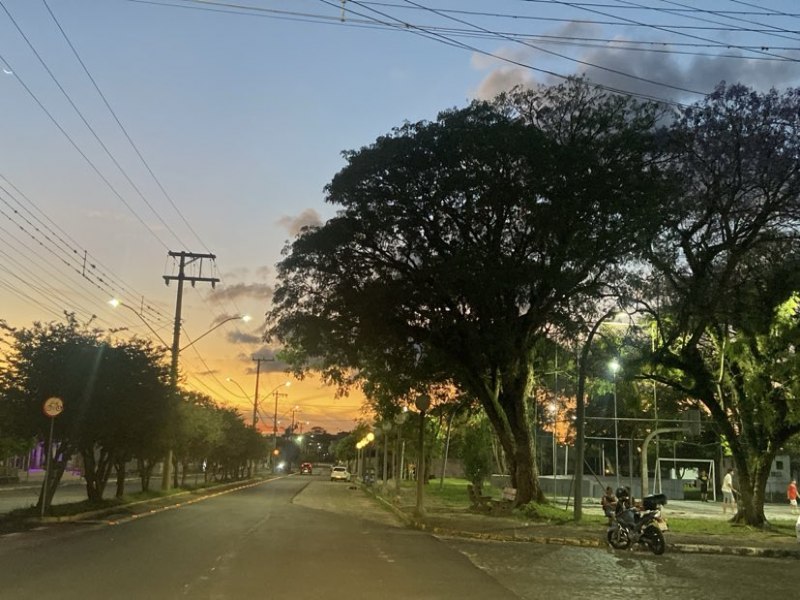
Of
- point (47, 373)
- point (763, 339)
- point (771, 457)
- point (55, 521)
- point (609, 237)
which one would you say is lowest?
point (55, 521)

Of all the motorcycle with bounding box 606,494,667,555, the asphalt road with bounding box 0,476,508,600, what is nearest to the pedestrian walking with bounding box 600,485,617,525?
the motorcycle with bounding box 606,494,667,555

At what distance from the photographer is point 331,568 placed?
12359 mm

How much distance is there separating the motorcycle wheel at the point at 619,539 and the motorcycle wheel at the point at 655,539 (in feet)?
1.35

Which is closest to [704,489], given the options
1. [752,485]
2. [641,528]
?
[752,485]

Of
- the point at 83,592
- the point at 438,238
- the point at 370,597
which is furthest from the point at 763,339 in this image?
the point at 83,592

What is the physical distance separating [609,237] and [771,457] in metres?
8.83

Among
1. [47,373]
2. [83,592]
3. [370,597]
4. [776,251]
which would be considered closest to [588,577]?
[370,597]

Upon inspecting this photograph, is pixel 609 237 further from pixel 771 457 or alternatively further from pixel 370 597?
pixel 370 597

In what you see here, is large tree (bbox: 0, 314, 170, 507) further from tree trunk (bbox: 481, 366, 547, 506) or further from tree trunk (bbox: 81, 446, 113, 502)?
tree trunk (bbox: 481, 366, 547, 506)

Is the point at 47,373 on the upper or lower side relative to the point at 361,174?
lower

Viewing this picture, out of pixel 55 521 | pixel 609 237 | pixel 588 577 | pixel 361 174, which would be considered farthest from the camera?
pixel 361 174

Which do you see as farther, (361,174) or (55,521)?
(361,174)

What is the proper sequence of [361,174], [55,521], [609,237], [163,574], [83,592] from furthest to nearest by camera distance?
[361,174]
[609,237]
[55,521]
[163,574]
[83,592]

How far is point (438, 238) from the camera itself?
23.7m
